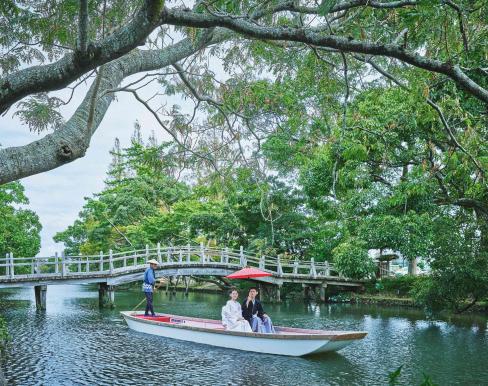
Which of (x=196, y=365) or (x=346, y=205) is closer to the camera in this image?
(x=196, y=365)

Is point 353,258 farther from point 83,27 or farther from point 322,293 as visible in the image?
point 83,27

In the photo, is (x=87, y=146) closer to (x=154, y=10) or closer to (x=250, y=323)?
(x=154, y=10)

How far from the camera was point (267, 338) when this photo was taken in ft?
37.9

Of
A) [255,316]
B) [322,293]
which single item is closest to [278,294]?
[322,293]

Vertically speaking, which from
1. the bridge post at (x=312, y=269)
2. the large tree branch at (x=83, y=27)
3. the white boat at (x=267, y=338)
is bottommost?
the white boat at (x=267, y=338)

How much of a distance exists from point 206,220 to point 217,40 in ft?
73.1

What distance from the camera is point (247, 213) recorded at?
27.8m

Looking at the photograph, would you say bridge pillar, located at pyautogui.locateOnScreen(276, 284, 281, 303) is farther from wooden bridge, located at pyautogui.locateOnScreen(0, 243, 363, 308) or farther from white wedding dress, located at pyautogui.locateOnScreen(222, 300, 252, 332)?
white wedding dress, located at pyautogui.locateOnScreen(222, 300, 252, 332)

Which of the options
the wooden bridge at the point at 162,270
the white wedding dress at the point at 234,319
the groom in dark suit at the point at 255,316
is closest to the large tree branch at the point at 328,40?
the groom in dark suit at the point at 255,316

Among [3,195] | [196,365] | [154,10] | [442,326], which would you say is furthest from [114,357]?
[3,195]

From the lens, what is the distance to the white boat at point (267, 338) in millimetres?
11086


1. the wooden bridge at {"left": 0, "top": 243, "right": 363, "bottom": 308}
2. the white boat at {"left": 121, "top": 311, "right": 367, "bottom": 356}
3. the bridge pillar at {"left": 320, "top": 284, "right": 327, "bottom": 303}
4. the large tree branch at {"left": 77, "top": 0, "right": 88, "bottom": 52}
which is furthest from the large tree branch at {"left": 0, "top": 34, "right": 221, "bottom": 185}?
the bridge pillar at {"left": 320, "top": 284, "right": 327, "bottom": 303}

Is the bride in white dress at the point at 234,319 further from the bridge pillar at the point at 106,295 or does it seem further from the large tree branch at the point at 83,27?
the bridge pillar at the point at 106,295

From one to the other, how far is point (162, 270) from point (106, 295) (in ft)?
8.17
